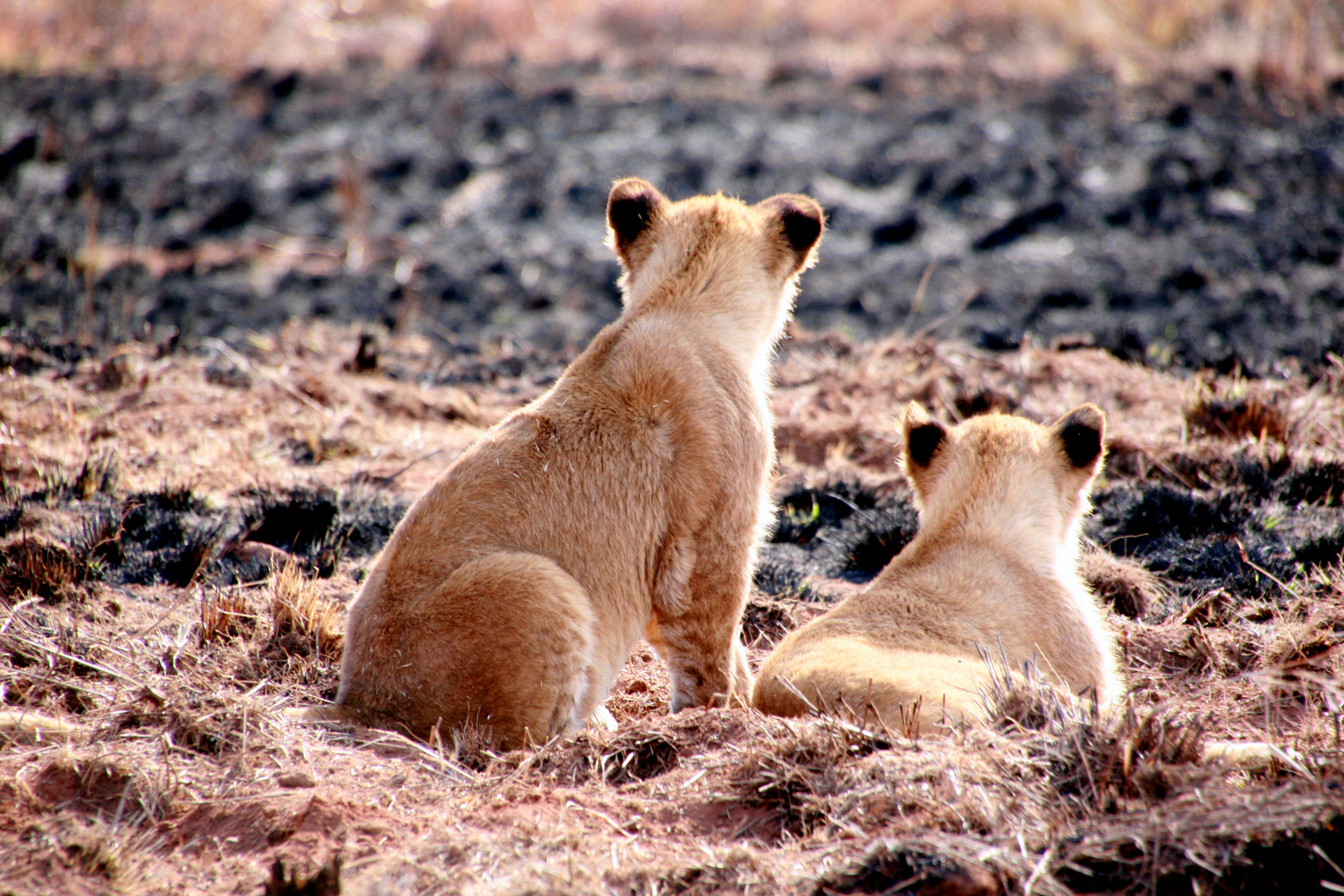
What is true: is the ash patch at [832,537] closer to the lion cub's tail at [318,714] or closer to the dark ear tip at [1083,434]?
the dark ear tip at [1083,434]

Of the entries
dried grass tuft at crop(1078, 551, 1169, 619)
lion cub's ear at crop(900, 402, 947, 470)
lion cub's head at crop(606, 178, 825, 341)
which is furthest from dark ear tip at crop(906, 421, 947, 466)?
dried grass tuft at crop(1078, 551, 1169, 619)

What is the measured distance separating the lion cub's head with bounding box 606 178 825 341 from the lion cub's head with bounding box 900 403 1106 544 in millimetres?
936

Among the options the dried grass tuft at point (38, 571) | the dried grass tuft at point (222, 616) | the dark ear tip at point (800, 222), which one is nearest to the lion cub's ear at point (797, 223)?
the dark ear tip at point (800, 222)

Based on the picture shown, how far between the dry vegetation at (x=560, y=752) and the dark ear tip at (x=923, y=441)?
120 centimetres

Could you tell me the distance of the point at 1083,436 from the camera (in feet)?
16.7

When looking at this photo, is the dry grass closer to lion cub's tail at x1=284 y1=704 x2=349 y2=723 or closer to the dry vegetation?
the dry vegetation

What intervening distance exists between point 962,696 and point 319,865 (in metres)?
2.25

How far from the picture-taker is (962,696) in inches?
159

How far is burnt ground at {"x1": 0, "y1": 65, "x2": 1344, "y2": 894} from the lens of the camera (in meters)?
3.28

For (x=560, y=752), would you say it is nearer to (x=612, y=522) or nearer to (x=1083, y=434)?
(x=612, y=522)

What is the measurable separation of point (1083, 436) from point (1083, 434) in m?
0.01

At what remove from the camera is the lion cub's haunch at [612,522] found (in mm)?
4262

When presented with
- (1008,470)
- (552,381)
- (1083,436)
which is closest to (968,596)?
(1008,470)

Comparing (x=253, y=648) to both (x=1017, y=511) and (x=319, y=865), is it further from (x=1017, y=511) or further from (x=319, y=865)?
(x=1017, y=511)
